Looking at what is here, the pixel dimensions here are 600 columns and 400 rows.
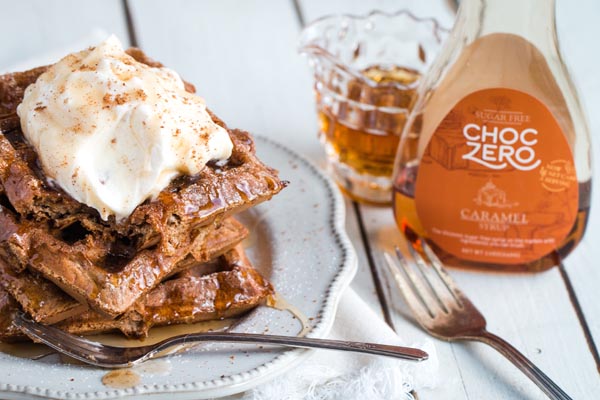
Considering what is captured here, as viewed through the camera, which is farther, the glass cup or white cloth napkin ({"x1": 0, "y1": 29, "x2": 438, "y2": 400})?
the glass cup

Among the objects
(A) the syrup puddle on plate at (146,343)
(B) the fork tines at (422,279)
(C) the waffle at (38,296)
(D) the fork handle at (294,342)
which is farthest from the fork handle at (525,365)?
(C) the waffle at (38,296)

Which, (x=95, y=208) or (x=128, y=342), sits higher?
(x=95, y=208)

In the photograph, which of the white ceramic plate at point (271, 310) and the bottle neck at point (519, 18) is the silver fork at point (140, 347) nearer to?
the white ceramic plate at point (271, 310)

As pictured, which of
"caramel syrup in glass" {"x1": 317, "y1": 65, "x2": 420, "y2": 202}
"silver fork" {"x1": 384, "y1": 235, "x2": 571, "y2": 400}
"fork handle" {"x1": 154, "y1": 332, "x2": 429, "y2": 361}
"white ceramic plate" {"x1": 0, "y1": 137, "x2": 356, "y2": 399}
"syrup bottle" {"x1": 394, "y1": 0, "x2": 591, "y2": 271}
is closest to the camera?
"white ceramic plate" {"x1": 0, "y1": 137, "x2": 356, "y2": 399}

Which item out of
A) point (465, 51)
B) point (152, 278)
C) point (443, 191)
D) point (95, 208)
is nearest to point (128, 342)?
point (152, 278)

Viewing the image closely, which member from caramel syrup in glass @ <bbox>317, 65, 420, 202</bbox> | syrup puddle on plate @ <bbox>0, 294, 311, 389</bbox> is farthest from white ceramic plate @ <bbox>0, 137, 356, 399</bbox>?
caramel syrup in glass @ <bbox>317, 65, 420, 202</bbox>

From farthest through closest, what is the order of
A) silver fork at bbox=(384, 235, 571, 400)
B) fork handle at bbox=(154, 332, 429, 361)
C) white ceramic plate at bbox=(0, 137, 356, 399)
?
1. silver fork at bbox=(384, 235, 571, 400)
2. fork handle at bbox=(154, 332, 429, 361)
3. white ceramic plate at bbox=(0, 137, 356, 399)

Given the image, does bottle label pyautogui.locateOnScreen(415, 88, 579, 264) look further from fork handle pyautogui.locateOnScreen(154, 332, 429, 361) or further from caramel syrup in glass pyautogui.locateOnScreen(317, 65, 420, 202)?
fork handle pyautogui.locateOnScreen(154, 332, 429, 361)

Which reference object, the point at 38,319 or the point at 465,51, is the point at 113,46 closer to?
the point at 38,319
